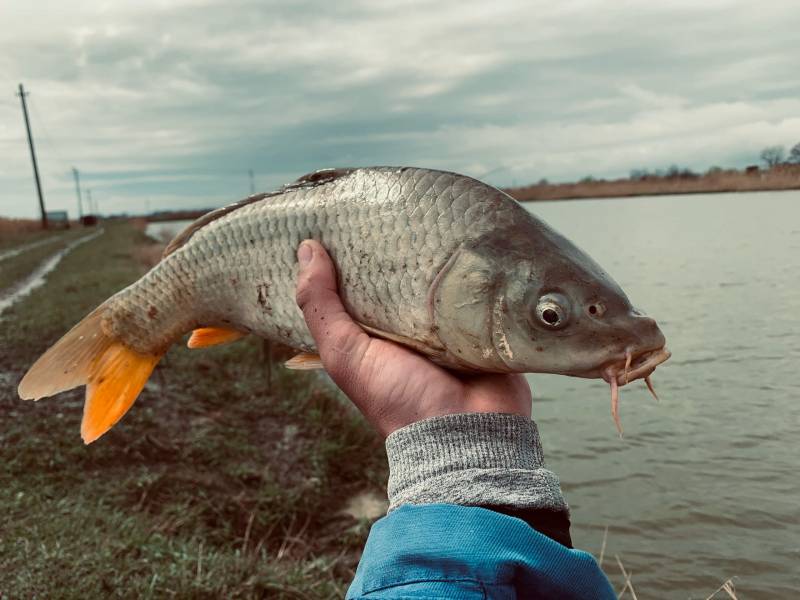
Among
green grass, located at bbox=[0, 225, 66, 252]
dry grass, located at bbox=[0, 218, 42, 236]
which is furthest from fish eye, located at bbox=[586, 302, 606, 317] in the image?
dry grass, located at bbox=[0, 218, 42, 236]

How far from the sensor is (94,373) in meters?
2.65

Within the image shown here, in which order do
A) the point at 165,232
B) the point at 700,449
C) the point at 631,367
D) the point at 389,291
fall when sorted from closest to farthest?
the point at 631,367
the point at 389,291
the point at 700,449
the point at 165,232

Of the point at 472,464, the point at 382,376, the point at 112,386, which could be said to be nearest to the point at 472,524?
the point at 472,464

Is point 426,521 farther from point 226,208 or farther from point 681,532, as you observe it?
point 681,532

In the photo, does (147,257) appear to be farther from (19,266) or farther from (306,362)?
(306,362)

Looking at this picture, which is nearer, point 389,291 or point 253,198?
point 389,291

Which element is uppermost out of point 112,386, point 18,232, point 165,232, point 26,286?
point 112,386

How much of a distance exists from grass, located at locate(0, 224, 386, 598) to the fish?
1.43m

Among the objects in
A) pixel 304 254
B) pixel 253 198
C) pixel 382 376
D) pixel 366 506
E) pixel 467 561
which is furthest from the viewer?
pixel 366 506

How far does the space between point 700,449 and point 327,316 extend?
21.4 ft

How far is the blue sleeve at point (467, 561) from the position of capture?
1.38 m

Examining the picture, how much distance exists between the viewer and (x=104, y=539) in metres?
3.86

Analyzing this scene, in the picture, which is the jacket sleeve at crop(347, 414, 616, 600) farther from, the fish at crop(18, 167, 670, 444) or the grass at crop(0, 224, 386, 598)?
the grass at crop(0, 224, 386, 598)

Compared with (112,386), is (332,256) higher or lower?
higher
